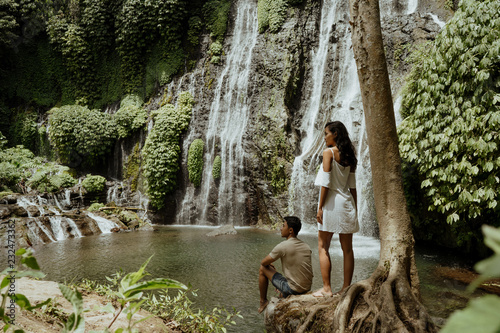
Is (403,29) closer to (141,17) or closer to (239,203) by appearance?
(239,203)

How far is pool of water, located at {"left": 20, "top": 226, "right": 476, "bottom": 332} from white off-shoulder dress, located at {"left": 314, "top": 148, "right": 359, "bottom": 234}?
5.03 feet

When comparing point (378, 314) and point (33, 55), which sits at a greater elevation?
point (33, 55)

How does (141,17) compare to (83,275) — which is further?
(141,17)

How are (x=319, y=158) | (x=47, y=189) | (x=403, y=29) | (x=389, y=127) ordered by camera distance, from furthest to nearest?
(x=47, y=189)
(x=403, y=29)
(x=319, y=158)
(x=389, y=127)

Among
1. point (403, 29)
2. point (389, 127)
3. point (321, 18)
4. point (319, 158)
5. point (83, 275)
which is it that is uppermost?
point (321, 18)

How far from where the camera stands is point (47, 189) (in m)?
16.2

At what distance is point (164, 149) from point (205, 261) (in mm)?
9933

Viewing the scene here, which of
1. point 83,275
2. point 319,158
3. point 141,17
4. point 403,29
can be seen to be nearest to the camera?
point 83,275

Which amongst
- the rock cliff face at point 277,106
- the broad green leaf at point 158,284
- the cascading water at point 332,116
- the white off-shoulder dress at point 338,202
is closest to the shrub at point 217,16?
the rock cliff face at point 277,106

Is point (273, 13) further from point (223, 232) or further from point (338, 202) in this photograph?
point (338, 202)

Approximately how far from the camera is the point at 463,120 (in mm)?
6410

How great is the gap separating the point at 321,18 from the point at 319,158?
792 centimetres

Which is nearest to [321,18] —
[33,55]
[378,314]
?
[378,314]

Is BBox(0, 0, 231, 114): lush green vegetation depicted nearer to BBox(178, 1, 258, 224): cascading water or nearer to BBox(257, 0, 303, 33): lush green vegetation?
BBox(178, 1, 258, 224): cascading water
